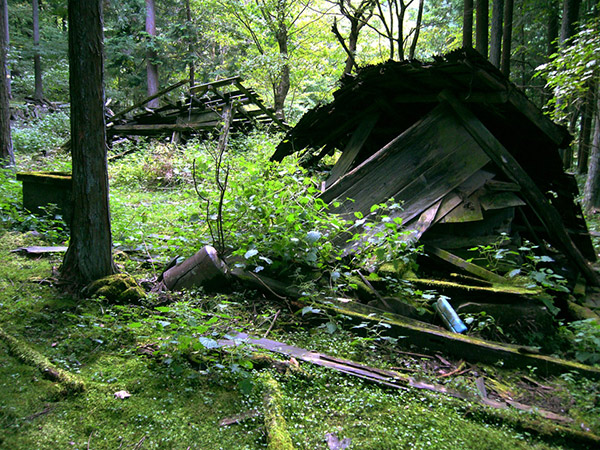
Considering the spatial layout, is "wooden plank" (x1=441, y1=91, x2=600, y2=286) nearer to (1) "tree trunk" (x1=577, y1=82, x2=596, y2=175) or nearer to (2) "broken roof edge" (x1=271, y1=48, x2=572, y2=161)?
(2) "broken roof edge" (x1=271, y1=48, x2=572, y2=161)

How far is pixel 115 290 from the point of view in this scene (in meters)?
3.66

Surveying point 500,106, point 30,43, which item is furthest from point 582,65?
point 30,43

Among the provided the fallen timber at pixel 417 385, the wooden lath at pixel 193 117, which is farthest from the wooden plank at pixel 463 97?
the wooden lath at pixel 193 117

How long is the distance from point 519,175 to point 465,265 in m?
1.54

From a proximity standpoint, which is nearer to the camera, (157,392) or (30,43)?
(157,392)

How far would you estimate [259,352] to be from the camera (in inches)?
115

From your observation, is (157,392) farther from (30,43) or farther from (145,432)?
(30,43)

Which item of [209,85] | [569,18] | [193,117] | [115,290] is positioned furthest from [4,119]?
[569,18]

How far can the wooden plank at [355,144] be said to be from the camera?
237 inches

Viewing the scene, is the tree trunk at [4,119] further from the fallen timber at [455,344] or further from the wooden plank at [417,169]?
the fallen timber at [455,344]

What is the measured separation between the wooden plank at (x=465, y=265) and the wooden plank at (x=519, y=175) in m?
1.40

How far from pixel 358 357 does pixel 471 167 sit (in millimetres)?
2943

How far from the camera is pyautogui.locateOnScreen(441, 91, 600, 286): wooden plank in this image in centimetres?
475

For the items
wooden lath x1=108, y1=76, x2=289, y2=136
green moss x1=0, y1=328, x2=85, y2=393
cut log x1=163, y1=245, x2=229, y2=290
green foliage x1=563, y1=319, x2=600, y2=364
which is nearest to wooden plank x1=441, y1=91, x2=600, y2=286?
green foliage x1=563, y1=319, x2=600, y2=364
